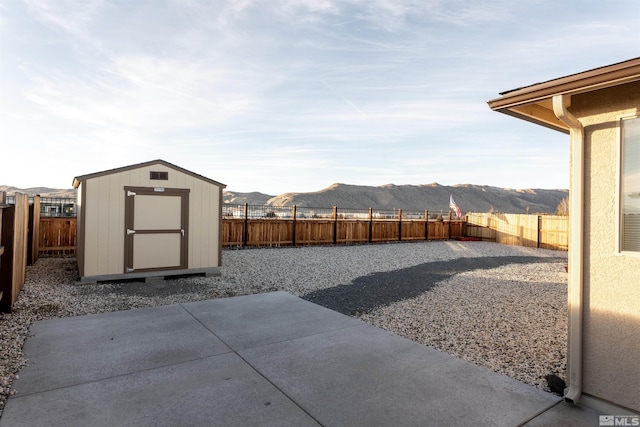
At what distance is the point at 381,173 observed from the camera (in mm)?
64250

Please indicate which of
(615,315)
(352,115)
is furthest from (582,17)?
(352,115)

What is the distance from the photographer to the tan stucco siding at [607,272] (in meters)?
2.50

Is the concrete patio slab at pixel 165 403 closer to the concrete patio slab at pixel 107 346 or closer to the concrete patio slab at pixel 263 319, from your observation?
the concrete patio slab at pixel 107 346

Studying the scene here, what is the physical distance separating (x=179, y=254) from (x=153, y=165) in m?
2.07

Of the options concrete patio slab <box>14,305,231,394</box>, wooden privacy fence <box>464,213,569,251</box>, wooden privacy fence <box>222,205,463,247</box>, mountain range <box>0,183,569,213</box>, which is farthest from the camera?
mountain range <box>0,183,569,213</box>

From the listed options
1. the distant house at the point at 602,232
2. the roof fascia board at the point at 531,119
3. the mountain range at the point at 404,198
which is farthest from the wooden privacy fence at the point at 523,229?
the mountain range at the point at 404,198

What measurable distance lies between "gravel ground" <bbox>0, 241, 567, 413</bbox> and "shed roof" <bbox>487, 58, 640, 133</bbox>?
2.43 meters

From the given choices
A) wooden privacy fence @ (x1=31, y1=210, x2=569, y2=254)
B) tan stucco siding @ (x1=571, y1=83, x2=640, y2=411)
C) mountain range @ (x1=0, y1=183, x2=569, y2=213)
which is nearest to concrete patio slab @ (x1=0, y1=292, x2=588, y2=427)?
tan stucco siding @ (x1=571, y1=83, x2=640, y2=411)

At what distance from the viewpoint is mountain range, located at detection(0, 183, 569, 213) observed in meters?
58.5

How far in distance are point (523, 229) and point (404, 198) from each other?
45.8m

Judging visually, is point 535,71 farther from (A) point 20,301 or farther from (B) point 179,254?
(A) point 20,301

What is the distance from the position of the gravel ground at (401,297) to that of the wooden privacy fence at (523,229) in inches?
241

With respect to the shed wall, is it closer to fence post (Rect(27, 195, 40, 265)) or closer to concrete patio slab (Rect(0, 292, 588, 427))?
concrete patio slab (Rect(0, 292, 588, 427))

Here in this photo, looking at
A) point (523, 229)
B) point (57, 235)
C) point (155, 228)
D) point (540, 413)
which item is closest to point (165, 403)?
point (540, 413)
